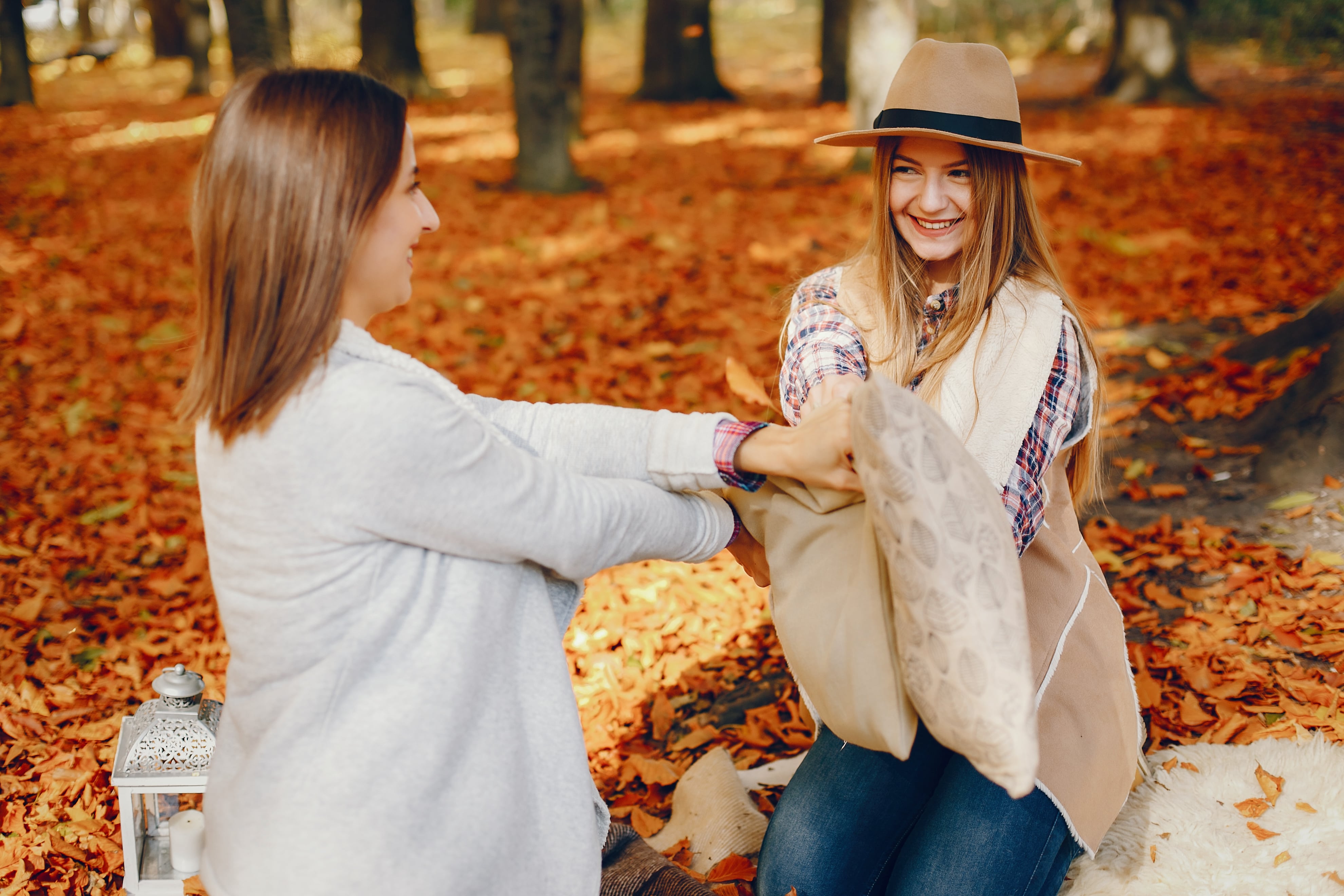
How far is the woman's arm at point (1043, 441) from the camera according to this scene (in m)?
2.19

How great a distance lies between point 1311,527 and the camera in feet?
11.9

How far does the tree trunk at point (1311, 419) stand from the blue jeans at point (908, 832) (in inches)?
86.0

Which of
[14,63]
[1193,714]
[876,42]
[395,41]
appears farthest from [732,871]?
[14,63]

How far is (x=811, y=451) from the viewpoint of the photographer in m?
1.93

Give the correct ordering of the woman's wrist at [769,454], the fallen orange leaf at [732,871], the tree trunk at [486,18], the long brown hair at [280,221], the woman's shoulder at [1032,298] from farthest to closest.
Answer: the tree trunk at [486,18] → the fallen orange leaf at [732,871] → the woman's shoulder at [1032,298] → the woman's wrist at [769,454] → the long brown hair at [280,221]

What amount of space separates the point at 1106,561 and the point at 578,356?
3231mm

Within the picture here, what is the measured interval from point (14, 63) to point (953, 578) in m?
17.9

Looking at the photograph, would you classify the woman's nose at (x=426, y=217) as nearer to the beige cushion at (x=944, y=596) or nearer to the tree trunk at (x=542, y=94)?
the beige cushion at (x=944, y=596)

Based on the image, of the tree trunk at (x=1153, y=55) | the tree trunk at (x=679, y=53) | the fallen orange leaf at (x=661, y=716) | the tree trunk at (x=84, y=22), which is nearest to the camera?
the fallen orange leaf at (x=661, y=716)

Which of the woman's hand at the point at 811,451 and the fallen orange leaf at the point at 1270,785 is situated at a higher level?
the woman's hand at the point at 811,451

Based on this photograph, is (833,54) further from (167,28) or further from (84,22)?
(84,22)

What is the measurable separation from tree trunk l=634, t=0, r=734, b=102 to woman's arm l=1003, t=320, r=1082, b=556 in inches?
522

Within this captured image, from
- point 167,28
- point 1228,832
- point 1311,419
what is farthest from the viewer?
point 167,28

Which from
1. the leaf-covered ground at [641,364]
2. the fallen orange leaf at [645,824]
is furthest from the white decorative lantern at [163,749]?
the fallen orange leaf at [645,824]
